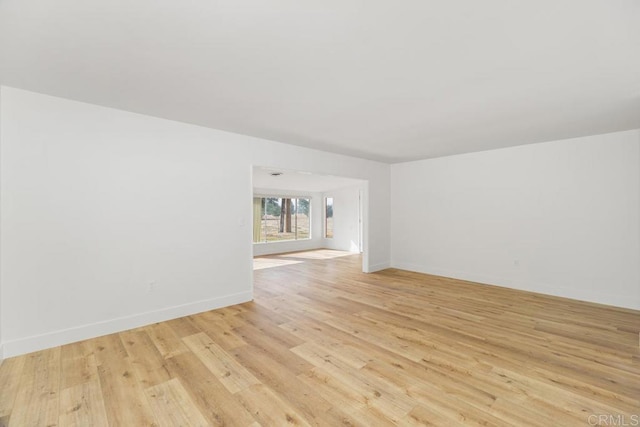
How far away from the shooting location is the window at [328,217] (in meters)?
10.7

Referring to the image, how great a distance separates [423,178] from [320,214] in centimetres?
536

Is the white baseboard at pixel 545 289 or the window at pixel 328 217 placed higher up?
the window at pixel 328 217

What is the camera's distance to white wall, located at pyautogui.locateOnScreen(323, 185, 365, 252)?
9625 mm

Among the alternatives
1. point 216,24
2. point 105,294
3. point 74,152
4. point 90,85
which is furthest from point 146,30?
point 105,294

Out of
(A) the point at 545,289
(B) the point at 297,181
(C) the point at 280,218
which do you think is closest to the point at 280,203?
(C) the point at 280,218

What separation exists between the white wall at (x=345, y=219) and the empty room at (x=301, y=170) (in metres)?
4.55

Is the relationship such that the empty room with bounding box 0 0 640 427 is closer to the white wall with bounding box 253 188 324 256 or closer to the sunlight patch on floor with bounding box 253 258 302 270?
the sunlight patch on floor with bounding box 253 258 302 270

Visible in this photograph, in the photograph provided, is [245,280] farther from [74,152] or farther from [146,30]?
[146,30]

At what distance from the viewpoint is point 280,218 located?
9883 millimetres

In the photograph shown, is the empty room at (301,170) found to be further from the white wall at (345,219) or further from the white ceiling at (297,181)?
the white wall at (345,219)

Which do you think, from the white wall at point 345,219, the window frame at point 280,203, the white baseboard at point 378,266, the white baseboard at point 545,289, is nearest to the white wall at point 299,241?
the window frame at point 280,203

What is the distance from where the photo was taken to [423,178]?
589 cm

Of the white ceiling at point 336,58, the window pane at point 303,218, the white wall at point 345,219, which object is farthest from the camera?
the window pane at point 303,218

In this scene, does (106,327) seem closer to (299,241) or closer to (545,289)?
(545,289)
